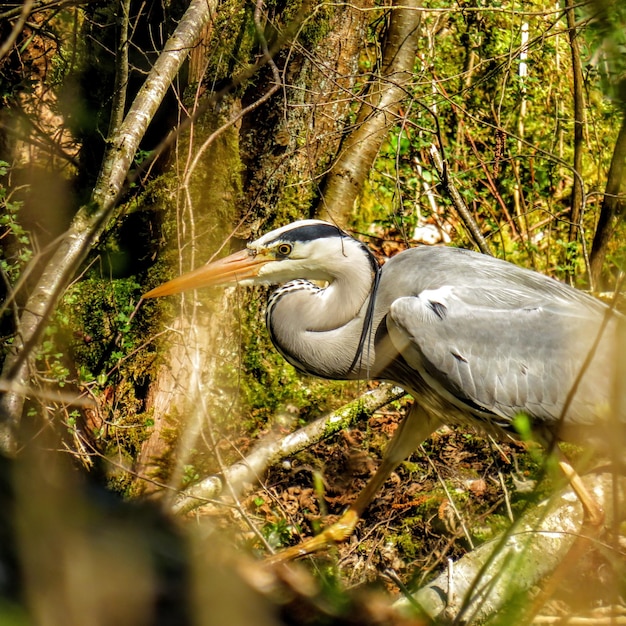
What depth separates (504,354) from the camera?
367 centimetres

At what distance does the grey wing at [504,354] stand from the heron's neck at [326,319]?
0.38m

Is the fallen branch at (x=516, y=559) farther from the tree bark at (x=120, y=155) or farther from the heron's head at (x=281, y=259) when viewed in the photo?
the tree bark at (x=120, y=155)

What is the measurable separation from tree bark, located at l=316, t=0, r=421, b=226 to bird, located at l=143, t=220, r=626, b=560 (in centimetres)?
90

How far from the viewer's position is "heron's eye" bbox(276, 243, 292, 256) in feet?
13.3

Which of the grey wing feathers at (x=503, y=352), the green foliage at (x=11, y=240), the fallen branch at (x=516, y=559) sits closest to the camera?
the fallen branch at (x=516, y=559)

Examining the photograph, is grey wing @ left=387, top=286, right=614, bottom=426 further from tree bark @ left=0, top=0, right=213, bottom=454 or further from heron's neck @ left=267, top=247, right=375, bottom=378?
tree bark @ left=0, top=0, right=213, bottom=454

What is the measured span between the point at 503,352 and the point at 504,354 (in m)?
0.01

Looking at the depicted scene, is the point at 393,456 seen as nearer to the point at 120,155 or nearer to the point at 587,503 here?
the point at 587,503

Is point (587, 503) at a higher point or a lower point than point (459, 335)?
lower

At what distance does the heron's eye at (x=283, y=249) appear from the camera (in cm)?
404

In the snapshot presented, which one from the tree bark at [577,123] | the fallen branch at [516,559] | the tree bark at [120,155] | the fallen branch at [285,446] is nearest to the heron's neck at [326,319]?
the fallen branch at [285,446]

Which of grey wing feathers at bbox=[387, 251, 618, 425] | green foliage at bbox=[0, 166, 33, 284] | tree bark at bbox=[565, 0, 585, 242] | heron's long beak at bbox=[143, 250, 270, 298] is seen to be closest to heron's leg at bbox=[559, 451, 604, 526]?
grey wing feathers at bbox=[387, 251, 618, 425]

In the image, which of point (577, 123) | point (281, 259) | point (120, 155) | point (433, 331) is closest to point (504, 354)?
point (433, 331)

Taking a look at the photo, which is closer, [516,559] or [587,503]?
[516,559]
